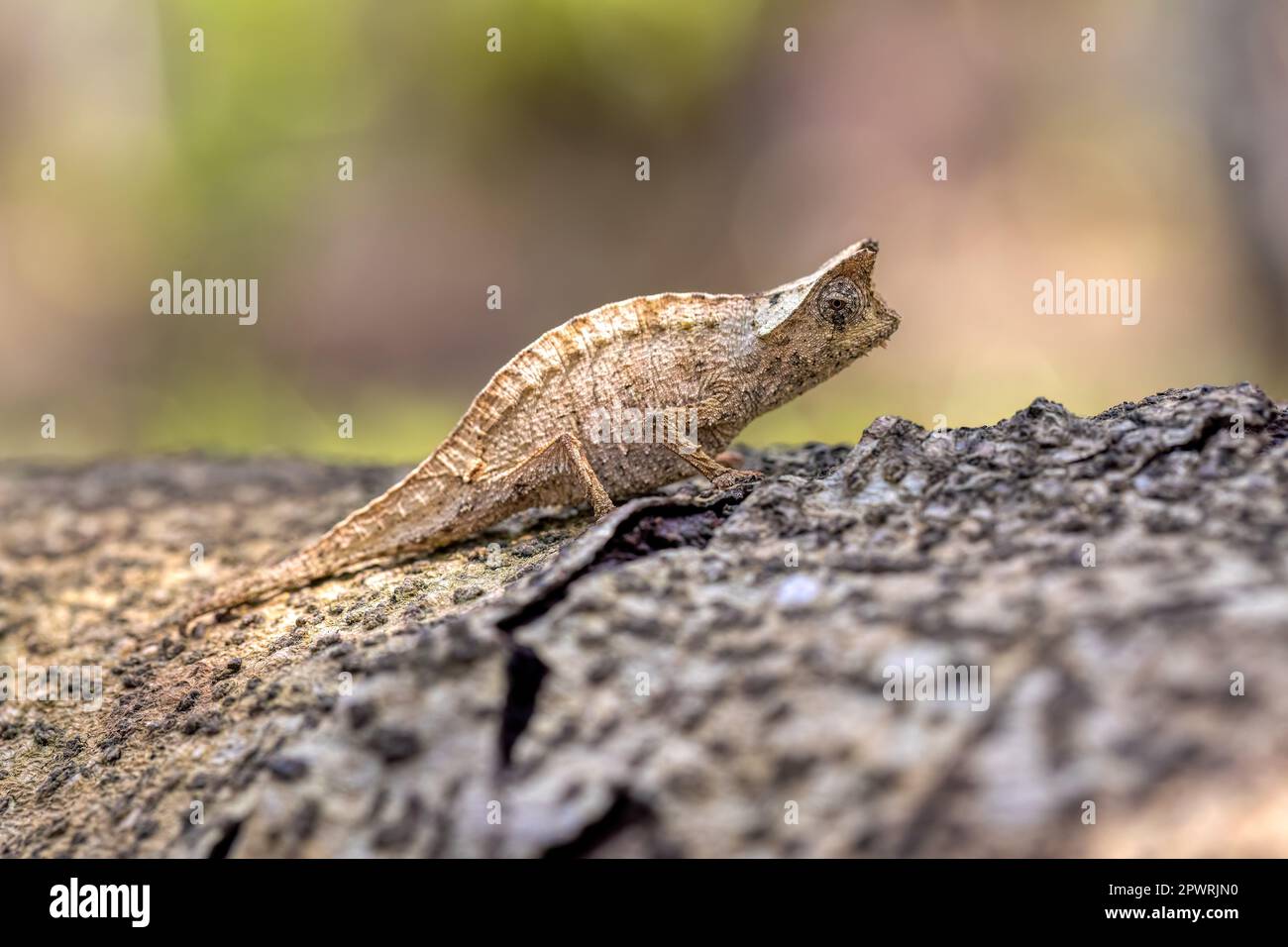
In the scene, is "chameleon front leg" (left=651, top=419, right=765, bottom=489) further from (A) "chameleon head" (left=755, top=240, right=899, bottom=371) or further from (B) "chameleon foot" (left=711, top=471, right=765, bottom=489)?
(A) "chameleon head" (left=755, top=240, right=899, bottom=371)

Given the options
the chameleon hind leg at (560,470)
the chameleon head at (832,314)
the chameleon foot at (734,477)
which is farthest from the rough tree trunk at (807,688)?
the chameleon head at (832,314)

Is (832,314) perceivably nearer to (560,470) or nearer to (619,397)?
(619,397)

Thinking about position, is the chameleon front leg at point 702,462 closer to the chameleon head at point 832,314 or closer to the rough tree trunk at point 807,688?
the rough tree trunk at point 807,688

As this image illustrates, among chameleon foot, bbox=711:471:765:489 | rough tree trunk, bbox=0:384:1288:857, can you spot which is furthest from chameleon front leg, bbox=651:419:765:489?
rough tree trunk, bbox=0:384:1288:857

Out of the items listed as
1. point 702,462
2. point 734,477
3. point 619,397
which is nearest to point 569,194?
point 619,397

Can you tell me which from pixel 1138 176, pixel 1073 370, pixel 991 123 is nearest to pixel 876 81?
pixel 991 123
